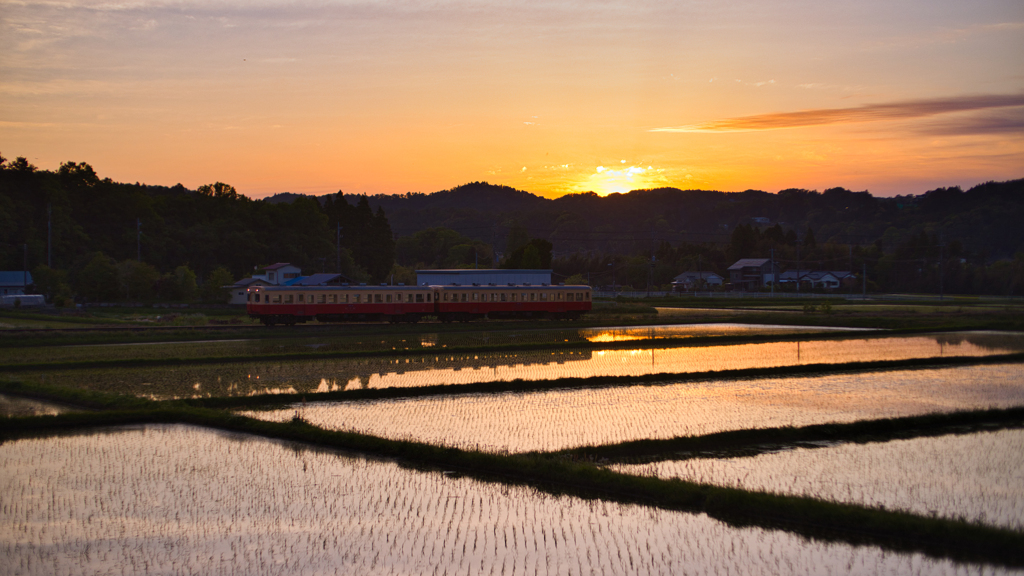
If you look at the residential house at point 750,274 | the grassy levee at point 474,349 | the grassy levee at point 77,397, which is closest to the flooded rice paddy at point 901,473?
the grassy levee at point 77,397

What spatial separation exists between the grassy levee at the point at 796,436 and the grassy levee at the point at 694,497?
118 centimetres

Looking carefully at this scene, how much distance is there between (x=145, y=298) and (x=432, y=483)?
62.7 meters

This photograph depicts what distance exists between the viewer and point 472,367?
24375 mm

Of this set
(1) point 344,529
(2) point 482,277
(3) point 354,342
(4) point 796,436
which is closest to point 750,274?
(2) point 482,277

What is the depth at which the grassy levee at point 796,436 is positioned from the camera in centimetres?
1291

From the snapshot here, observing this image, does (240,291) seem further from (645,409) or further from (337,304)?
(645,409)

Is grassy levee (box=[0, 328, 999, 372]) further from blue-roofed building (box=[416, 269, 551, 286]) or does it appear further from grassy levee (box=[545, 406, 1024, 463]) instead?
blue-roofed building (box=[416, 269, 551, 286])

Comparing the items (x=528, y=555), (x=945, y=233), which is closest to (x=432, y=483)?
(x=528, y=555)

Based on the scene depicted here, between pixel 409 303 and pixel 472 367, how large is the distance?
22049mm

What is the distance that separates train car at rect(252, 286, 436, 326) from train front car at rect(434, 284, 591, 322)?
48.6 inches

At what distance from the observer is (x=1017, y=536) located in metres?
8.18

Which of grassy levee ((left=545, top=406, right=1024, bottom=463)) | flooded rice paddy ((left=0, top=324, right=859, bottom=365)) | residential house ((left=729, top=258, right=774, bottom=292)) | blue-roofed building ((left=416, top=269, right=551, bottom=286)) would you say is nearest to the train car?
flooded rice paddy ((left=0, top=324, right=859, bottom=365))

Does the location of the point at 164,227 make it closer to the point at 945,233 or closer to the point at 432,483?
the point at 432,483

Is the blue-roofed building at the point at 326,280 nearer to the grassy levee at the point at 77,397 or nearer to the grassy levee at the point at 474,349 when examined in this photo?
the grassy levee at the point at 474,349
